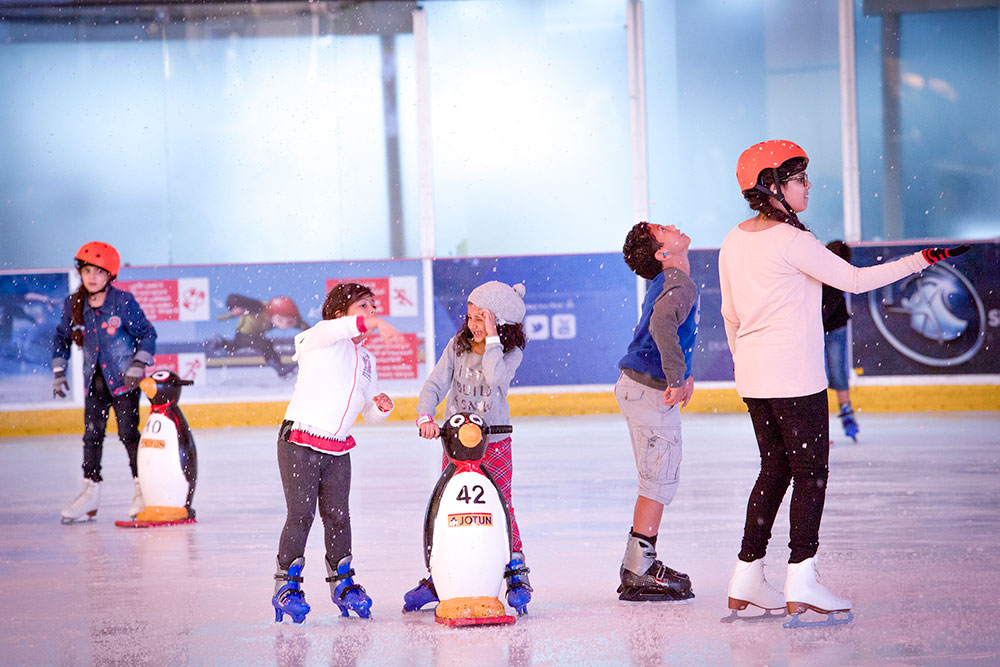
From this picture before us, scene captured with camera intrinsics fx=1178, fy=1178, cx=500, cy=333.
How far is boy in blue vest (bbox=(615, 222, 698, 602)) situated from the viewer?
393cm

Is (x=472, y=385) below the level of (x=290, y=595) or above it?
above

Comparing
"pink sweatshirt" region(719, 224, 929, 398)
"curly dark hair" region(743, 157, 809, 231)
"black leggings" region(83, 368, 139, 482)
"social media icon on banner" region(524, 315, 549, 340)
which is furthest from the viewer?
"social media icon on banner" region(524, 315, 549, 340)

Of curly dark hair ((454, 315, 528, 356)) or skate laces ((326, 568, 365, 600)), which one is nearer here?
skate laces ((326, 568, 365, 600))

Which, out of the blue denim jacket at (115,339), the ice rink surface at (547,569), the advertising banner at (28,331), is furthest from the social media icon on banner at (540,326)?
the blue denim jacket at (115,339)

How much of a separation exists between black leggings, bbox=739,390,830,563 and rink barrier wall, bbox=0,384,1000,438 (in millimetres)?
7288

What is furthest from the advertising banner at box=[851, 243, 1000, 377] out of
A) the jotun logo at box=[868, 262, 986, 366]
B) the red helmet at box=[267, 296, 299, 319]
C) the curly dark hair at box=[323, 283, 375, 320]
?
the curly dark hair at box=[323, 283, 375, 320]

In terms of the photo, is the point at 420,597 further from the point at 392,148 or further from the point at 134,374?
the point at 392,148

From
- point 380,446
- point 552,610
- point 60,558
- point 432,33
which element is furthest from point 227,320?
point 552,610

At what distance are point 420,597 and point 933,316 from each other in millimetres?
8244

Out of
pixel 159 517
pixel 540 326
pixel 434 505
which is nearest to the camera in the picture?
pixel 434 505

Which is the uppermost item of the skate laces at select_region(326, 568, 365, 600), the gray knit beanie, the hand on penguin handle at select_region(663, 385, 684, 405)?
the gray knit beanie

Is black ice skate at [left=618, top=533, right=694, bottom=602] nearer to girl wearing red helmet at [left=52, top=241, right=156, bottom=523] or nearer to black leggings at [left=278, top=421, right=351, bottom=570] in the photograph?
black leggings at [left=278, top=421, right=351, bottom=570]

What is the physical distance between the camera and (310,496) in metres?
3.84

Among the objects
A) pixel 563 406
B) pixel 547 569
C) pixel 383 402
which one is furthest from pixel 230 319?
pixel 383 402
